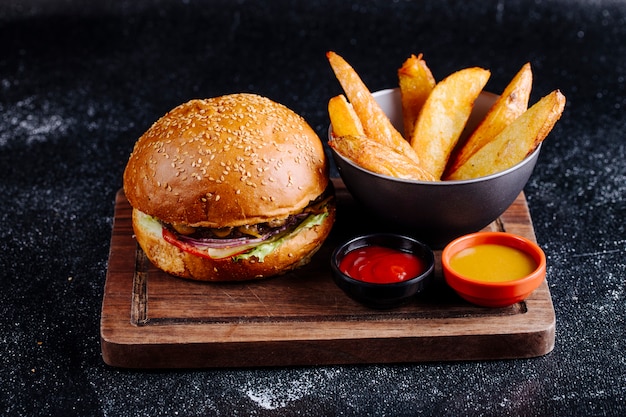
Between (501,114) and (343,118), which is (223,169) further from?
(501,114)

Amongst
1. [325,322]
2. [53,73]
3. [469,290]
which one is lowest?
[53,73]

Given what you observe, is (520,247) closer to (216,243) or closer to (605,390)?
(605,390)

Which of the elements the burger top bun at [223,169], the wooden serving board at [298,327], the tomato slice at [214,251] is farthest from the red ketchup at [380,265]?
the tomato slice at [214,251]

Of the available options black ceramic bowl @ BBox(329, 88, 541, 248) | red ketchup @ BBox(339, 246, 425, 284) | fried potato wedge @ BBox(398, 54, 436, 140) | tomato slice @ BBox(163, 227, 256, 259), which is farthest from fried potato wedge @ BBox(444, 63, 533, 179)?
tomato slice @ BBox(163, 227, 256, 259)

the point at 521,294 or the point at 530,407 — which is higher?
the point at 521,294

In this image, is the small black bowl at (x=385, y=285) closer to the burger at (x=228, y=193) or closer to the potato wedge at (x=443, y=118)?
the burger at (x=228, y=193)

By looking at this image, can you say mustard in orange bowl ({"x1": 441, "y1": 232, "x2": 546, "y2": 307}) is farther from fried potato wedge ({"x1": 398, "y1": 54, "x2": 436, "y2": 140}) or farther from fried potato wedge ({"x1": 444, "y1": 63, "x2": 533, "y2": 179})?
fried potato wedge ({"x1": 398, "y1": 54, "x2": 436, "y2": 140})

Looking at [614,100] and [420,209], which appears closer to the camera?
[420,209]

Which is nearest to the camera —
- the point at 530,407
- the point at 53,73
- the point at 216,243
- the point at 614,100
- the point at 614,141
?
the point at 530,407

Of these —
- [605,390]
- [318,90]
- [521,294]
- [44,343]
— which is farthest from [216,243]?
[318,90]
